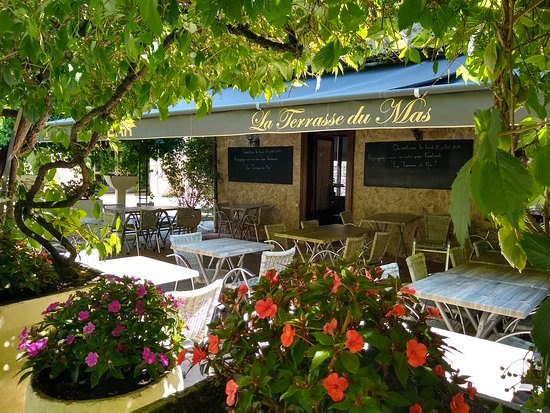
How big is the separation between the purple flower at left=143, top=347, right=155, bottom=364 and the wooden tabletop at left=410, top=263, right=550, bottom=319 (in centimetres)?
196

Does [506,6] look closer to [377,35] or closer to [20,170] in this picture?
[377,35]

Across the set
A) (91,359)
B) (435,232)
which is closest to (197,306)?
(91,359)

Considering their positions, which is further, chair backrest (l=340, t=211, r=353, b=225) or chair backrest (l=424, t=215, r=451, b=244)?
chair backrest (l=340, t=211, r=353, b=225)

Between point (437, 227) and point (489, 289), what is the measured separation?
13.1 feet

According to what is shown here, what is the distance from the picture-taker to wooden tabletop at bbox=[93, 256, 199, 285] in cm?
355

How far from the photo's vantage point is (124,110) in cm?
300

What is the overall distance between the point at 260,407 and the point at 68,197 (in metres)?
1.96

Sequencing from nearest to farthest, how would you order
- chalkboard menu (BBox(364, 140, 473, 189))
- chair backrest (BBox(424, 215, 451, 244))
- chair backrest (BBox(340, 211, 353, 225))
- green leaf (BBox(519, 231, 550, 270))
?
green leaf (BBox(519, 231, 550, 270)) < chair backrest (BBox(424, 215, 451, 244)) < chalkboard menu (BBox(364, 140, 473, 189)) < chair backrest (BBox(340, 211, 353, 225))

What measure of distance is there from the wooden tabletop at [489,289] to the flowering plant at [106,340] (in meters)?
1.90

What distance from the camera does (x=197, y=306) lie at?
2914 mm

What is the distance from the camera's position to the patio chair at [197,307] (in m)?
2.76

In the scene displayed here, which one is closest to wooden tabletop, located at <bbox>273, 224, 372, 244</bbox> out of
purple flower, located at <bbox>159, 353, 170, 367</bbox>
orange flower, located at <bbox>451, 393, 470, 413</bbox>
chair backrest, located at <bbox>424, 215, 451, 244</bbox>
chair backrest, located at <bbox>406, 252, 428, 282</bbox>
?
chair backrest, located at <bbox>424, 215, 451, 244</bbox>

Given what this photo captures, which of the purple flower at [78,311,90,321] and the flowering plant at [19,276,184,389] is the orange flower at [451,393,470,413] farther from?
the purple flower at [78,311,90,321]

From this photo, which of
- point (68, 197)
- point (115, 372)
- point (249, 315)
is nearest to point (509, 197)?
point (249, 315)
